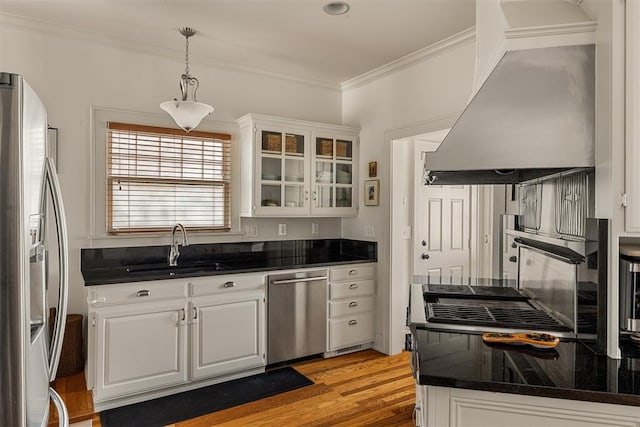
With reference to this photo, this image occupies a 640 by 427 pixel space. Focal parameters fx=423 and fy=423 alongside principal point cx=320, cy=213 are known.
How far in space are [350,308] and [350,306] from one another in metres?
0.02

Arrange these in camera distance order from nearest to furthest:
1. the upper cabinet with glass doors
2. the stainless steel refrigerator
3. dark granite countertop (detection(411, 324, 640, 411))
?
1. the stainless steel refrigerator
2. dark granite countertop (detection(411, 324, 640, 411))
3. the upper cabinet with glass doors

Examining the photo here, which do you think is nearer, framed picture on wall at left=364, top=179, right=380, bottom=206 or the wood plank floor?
the wood plank floor

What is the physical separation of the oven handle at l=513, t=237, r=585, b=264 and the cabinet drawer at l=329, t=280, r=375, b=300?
1778mm

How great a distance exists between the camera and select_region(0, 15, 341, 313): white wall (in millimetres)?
3068

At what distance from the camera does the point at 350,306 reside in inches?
153

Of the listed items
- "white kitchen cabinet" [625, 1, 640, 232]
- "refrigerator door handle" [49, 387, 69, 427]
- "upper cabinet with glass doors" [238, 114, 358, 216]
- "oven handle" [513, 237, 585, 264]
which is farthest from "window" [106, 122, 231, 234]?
"white kitchen cabinet" [625, 1, 640, 232]

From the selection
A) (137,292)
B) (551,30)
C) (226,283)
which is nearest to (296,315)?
→ (226,283)

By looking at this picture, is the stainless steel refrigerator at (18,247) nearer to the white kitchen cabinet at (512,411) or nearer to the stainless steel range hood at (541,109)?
the white kitchen cabinet at (512,411)

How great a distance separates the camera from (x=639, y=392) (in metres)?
1.18

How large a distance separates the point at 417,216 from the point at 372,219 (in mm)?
437

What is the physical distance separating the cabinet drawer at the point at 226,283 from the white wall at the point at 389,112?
127cm

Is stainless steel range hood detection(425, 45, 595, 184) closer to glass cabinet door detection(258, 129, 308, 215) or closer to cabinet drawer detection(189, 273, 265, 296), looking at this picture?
cabinet drawer detection(189, 273, 265, 296)

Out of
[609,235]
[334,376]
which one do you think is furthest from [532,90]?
[334,376]

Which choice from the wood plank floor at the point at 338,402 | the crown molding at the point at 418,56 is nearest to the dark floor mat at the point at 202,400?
the wood plank floor at the point at 338,402
